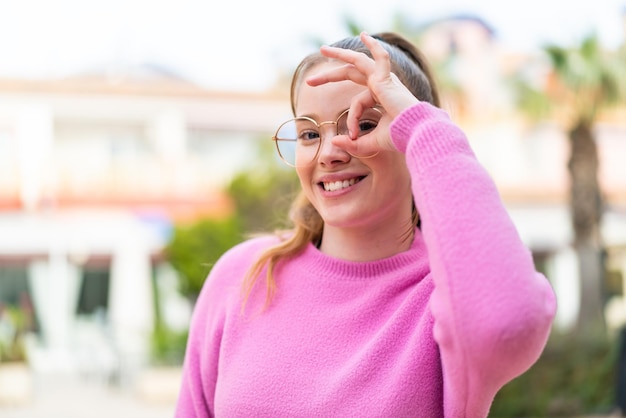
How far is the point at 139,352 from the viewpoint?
52.6 ft

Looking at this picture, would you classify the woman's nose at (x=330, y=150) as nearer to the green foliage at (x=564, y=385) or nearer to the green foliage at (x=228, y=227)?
the green foliage at (x=564, y=385)

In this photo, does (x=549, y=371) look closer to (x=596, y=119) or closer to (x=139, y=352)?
(x=596, y=119)

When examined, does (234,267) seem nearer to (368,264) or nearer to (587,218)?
(368,264)

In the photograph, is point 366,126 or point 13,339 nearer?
point 366,126

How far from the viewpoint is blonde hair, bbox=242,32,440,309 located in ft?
5.92

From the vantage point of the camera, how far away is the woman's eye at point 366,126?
1.65m

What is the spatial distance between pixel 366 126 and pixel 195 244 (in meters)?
12.8

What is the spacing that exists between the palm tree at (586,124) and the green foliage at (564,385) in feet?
4.60

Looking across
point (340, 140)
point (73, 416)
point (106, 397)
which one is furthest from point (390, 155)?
point (106, 397)

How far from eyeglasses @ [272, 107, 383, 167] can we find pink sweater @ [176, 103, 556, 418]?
0.14 metres

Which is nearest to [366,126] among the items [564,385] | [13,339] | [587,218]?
[564,385]

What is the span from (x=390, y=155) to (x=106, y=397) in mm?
14426

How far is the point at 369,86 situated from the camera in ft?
5.12

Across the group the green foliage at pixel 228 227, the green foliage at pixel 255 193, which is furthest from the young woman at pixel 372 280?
the green foliage at pixel 255 193
